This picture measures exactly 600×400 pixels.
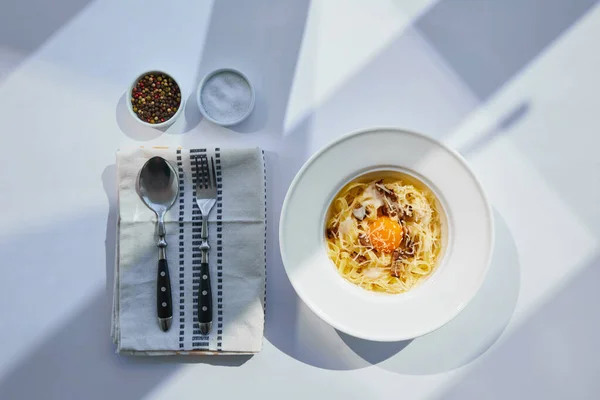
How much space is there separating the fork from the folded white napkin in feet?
0.08

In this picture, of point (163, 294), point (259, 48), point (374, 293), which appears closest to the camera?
point (374, 293)

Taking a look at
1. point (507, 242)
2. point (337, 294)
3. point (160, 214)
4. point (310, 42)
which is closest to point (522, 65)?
point (507, 242)

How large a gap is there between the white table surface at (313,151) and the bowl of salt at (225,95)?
0.05m

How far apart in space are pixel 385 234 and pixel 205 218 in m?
0.55

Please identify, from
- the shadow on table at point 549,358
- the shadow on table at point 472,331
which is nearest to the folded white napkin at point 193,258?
the shadow on table at point 472,331

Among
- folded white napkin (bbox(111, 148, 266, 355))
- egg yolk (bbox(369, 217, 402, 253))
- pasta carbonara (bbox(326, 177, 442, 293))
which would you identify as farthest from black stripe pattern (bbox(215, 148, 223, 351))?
egg yolk (bbox(369, 217, 402, 253))

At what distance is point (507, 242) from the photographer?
73.1 inches

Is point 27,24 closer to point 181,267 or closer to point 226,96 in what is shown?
point 226,96

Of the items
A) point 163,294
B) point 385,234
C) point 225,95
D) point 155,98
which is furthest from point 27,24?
point 385,234

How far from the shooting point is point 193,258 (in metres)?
1.82

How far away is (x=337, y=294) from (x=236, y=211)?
16.4 inches

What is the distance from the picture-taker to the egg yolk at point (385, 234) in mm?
1722

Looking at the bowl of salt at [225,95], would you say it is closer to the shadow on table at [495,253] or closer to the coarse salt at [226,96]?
the coarse salt at [226,96]

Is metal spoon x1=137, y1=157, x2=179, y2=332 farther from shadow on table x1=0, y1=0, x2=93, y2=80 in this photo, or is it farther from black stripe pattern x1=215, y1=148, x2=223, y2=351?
shadow on table x1=0, y1=0, x2=93, y2=80
